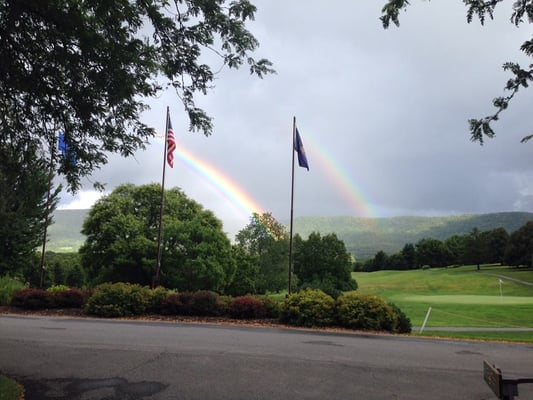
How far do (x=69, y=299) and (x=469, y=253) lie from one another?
11252 cm

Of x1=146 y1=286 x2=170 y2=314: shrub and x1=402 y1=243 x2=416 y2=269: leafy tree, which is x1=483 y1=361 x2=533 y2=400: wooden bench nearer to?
x1=146 y1=286 x2=170 y2=314: shrub

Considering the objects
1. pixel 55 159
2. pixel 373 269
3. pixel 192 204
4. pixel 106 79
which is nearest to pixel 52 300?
pixel 55 159

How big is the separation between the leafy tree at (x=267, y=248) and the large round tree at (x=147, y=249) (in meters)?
10.1

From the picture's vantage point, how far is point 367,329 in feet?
A: 56.5

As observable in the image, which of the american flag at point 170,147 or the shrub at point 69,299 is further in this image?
the american flag at point 170,147

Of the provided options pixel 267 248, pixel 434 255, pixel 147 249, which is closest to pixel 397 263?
pixel 434 255

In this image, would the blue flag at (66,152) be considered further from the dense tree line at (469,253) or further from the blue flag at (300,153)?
the dense tree line at (469,253)

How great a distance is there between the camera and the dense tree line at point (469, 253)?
9812cm

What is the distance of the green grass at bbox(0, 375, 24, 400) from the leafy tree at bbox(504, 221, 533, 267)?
104516 millimetres

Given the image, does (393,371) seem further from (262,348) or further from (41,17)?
(41,17)

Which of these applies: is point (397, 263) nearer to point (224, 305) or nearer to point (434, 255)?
point (434, 255)

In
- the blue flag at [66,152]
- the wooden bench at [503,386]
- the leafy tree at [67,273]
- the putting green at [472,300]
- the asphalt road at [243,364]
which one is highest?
the blue flag at [66,152]

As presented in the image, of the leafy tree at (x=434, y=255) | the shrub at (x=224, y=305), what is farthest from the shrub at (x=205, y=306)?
the leafy tree at (x=434, y=255)

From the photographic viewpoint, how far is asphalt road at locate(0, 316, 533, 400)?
308 inches
